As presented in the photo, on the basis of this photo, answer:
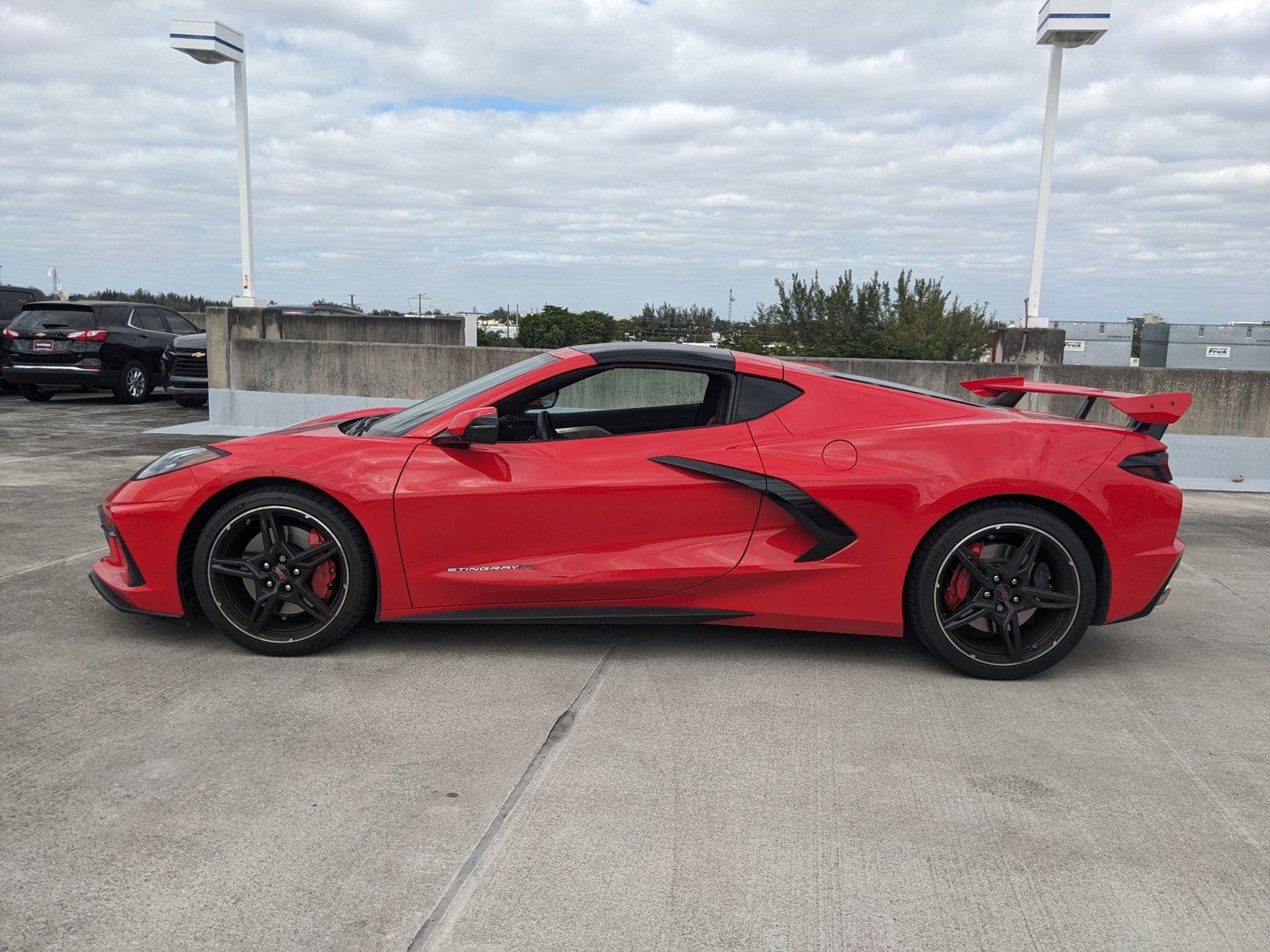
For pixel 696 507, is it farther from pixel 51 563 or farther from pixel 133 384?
pixel 133 384

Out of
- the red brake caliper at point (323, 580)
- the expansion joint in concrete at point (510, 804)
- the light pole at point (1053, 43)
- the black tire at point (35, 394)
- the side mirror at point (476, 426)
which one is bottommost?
the black tire at point (35, 394)

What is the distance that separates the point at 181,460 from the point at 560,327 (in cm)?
1596

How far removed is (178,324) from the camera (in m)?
17.8

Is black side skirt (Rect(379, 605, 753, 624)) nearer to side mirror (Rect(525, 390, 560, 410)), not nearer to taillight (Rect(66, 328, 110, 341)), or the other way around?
side mirror (Rect(525, 390, 560, 410))

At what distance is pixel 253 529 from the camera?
421 cm

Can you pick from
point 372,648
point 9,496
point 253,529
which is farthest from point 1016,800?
point 9,496

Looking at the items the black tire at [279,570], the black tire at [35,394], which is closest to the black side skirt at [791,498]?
the black tire at [279,570]

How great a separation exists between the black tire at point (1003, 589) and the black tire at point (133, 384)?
15.4 meters

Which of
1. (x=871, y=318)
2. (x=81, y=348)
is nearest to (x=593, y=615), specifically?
(x=81, y=348)

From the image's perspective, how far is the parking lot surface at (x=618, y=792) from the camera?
245cm

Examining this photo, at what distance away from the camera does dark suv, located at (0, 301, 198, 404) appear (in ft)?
52.2

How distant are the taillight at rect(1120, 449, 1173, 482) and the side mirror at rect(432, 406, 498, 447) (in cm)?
248

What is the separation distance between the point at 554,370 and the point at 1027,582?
207cm

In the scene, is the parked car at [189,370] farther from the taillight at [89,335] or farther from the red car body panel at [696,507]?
the red car body panel at [696,507]
